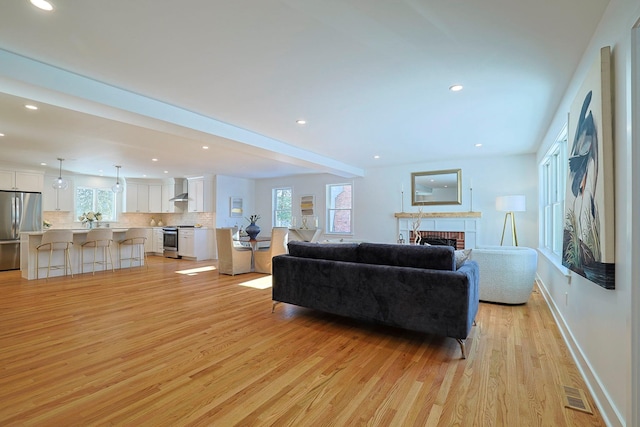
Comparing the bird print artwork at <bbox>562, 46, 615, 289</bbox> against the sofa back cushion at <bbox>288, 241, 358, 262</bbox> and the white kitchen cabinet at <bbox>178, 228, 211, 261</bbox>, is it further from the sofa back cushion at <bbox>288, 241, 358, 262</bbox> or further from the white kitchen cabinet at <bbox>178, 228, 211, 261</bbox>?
the white kitchen cabinet at <bbox>178, 228, 211, 261</bbox>

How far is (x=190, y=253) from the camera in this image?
847cm

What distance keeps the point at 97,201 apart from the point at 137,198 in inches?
40.1

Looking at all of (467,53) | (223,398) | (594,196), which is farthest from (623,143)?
(223,398)

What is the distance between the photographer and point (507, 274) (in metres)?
4.02

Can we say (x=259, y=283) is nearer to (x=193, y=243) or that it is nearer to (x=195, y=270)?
(x=195, y=270)

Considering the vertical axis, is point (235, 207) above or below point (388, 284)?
above

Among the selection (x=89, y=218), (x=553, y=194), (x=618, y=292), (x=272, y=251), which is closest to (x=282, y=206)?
(x=272, y=251)

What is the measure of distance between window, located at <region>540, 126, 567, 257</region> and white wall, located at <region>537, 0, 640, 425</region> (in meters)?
1.71

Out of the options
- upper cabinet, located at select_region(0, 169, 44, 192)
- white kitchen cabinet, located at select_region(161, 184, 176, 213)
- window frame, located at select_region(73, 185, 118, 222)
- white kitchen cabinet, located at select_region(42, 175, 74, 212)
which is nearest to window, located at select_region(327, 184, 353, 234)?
white kitchen cabinet, located at select_region(161, 184, 176, 213)

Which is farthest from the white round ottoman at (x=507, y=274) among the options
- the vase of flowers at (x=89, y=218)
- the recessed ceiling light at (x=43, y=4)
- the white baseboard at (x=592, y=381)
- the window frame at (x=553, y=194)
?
the vase of flowers at (x=89, y=218)

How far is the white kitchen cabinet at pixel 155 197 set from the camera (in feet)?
31.9

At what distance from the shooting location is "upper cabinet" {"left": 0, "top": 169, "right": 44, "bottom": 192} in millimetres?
6906

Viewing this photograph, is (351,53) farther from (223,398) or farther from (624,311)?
(223,398)

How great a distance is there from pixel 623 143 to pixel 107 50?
344 cm
